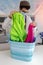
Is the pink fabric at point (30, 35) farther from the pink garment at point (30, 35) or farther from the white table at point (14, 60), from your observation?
the white table at point (14, 60)

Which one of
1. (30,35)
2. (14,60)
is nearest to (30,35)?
(30,35)

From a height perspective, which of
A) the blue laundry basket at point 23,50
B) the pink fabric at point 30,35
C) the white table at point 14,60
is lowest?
the white table at point 14,60

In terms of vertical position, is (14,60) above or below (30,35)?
below

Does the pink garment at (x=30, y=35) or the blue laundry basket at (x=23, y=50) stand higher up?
the pink garment at (x=30, y=35)

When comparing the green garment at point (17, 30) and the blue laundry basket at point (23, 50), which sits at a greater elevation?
the green garment at point (17, 30)

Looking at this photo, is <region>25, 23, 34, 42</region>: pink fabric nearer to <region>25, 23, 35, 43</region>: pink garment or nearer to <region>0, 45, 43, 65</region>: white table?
<region>25, 23, 35, 43</region>: pink garment

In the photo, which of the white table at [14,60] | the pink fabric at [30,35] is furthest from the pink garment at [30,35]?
the white table at [14,60]

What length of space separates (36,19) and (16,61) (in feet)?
1.40

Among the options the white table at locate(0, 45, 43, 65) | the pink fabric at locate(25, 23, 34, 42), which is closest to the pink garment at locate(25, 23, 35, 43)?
the pink fabric at locate(25, 23, 34, 42)

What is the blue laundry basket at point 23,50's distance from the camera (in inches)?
29.3

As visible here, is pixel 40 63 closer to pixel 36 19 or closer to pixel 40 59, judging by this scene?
pixel 40 59

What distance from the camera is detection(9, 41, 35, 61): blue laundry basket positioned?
0.74 m

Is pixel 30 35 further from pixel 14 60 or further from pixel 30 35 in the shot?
pixel 14 60

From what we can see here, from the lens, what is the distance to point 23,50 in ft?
2.47
